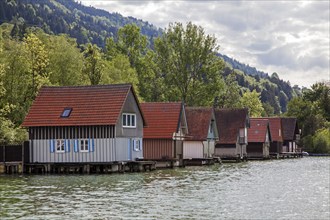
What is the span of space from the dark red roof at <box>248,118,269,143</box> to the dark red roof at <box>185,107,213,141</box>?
89.2 feet


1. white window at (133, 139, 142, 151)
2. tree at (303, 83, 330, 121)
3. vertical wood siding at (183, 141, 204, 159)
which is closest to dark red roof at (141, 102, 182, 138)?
white window at (133, 139, 142, 151)

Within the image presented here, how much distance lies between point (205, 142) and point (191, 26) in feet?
84.3

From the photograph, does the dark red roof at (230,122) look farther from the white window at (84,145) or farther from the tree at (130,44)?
the white window at (84,145)

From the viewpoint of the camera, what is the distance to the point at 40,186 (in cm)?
4238

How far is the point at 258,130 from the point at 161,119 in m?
42.2

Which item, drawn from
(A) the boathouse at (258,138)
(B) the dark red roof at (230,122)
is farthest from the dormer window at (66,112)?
(A) the boathouse at (258,138)

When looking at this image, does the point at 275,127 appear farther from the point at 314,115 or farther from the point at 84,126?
the point at 84,126

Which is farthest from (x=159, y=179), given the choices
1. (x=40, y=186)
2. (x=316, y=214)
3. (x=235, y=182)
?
(x=316, y=214)

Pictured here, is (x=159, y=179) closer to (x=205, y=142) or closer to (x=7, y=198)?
(x=7, y=198)

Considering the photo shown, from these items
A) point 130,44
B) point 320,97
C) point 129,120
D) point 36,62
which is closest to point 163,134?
point 129,120

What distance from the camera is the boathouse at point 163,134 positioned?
232ft

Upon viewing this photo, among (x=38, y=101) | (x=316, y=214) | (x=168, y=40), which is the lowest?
(x=316, y=214)

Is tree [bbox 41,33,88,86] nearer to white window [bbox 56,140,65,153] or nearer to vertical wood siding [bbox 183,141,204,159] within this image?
vertical wood siding [bbox 183,141,204,159]

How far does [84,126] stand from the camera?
57.7 metres
